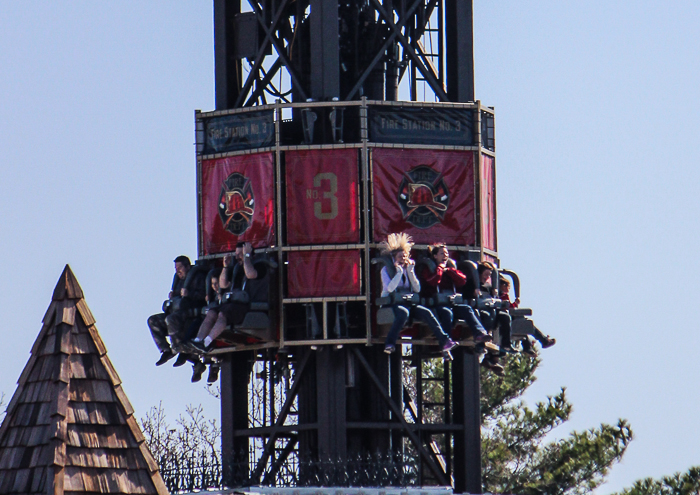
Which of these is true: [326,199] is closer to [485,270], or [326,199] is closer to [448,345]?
[485,270]

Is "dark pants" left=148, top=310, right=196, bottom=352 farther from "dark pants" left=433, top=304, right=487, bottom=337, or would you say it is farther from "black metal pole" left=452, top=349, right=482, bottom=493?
"black metal pole" left=452, top=349, right=482, bottom=493

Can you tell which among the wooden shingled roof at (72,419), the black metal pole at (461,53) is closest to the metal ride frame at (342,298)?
the black metal pole at (461,53)

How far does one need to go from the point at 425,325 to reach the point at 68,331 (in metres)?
14.6

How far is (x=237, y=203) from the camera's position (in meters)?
51.9

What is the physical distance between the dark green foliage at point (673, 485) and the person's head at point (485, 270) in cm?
1998

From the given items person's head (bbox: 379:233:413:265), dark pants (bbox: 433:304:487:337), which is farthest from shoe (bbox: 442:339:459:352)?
person's head (bbox: 379:233:413:265)

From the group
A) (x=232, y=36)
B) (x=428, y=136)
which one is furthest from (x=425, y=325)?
(x=232, y=36)

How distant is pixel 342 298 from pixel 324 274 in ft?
2.17

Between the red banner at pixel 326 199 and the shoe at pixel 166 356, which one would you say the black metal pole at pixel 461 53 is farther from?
the shoe at pixel 166 356

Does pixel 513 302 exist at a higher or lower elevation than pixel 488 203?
lower

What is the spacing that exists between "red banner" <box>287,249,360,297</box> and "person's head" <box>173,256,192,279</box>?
228 cm

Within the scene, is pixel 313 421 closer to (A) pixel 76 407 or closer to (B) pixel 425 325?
(B) pixel 425 325

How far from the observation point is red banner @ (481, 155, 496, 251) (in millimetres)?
51969

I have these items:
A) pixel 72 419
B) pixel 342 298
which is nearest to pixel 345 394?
pixel 342 298
